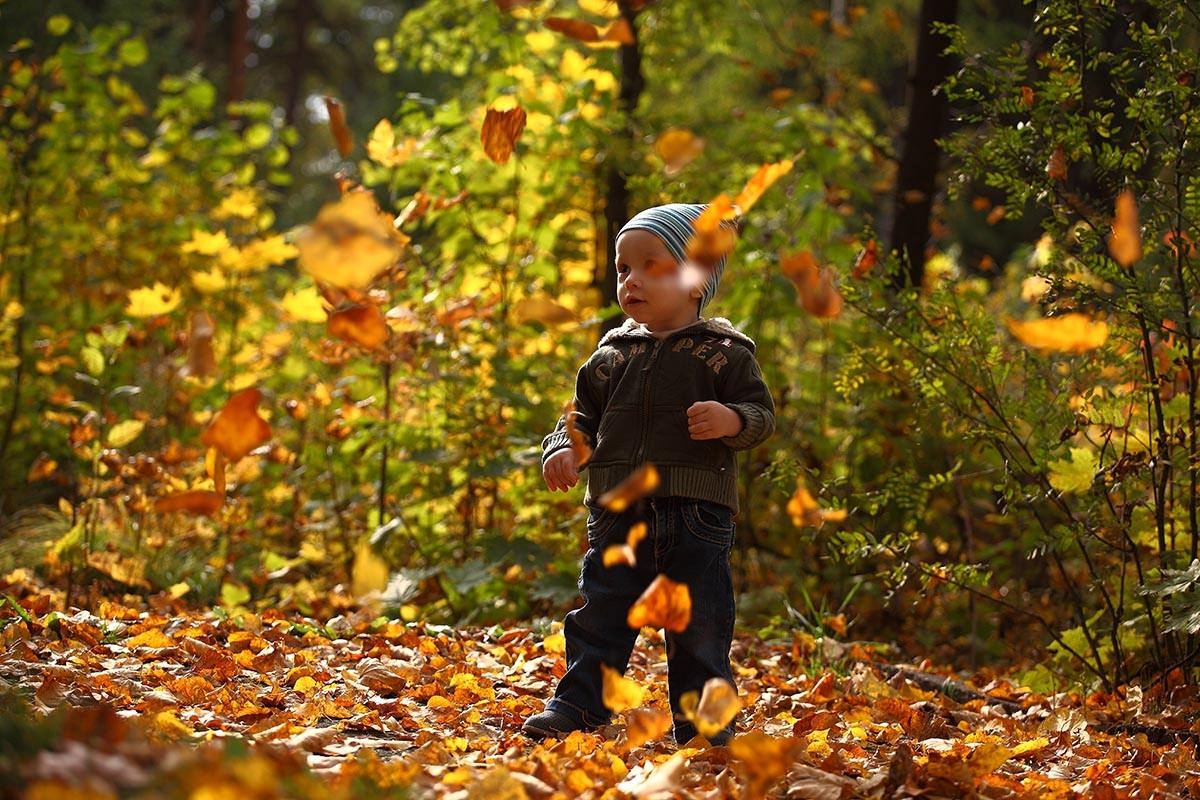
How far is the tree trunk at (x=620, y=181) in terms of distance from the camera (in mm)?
5727

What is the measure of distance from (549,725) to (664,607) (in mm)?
497

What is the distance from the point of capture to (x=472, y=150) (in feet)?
18.1

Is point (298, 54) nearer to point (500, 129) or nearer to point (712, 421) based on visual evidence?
point (500, 129)

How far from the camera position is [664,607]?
238cm

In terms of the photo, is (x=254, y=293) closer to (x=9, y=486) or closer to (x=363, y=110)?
(x=9, y=486)

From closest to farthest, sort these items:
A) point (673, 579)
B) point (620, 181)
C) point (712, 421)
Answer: point (712, 421) < point (673, 579) < point (620, 181)

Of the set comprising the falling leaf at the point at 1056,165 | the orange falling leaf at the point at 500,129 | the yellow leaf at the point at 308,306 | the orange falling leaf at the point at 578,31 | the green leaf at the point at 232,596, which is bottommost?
the green leaf at the point at 232,596

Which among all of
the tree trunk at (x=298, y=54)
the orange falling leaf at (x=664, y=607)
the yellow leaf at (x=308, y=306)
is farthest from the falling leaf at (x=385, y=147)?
the tree trunk at (x=298, y=54)

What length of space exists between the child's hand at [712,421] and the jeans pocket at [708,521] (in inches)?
7.5

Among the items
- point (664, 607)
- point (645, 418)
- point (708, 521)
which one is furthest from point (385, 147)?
point (664, 607)

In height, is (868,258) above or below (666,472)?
above

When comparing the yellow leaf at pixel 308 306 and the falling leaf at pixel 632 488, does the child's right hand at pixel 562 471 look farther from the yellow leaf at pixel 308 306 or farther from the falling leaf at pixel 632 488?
the yellow leaf at pixel 308 306

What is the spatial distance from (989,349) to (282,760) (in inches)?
96.6

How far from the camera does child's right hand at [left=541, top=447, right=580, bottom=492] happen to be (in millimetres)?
2732
